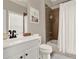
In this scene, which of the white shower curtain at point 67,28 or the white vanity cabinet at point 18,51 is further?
the white shower curtain at point 67,28

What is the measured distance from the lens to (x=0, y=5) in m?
0.73

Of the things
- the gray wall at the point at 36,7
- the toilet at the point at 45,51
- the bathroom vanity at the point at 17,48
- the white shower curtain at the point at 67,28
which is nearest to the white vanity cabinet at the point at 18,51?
A: the bathroom vanity at the point at 17,48

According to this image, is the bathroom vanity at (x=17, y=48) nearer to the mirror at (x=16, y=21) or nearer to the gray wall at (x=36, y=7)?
the mirror at (x=16, y=21)

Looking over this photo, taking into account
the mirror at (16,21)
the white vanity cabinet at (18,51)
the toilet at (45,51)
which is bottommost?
the toilet at (45,51)

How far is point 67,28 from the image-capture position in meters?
3.15

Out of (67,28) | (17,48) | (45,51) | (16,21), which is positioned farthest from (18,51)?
(67,28)

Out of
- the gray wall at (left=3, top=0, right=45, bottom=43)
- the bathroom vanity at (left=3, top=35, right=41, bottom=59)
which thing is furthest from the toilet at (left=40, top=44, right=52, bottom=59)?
the bathroom vanity at (left=3, top=35, right=41, bottom=59)

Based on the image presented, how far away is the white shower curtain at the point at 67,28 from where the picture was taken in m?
3.07

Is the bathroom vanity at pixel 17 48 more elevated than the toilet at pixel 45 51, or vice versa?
the bathroom vanity at pixel 17 48

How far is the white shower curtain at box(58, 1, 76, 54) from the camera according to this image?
10.1ft

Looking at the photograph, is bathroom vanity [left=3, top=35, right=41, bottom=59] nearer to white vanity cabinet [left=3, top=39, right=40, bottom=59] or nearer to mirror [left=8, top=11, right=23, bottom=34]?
white vanity cabinet [left=3, top=39, right=40, bottom=59]

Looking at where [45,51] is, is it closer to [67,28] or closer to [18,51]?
[67,28]

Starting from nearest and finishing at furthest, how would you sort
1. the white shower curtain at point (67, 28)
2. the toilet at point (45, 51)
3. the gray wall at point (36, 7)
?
Result: the gray wall at point (36, 7) → the toilet at point (45, 51) → the white shower curtain at point (67, 28)

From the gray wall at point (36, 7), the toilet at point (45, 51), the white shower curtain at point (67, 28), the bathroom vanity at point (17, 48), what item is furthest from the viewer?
the white shower curtain at point (67, 28)
